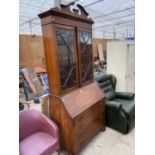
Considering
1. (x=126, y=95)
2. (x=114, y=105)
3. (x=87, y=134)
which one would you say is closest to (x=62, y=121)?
(x=87, y=134)

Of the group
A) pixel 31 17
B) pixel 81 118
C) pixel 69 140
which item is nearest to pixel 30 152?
pixel 69 140

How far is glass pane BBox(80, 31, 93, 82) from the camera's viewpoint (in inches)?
106

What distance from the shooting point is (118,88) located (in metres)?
4.27

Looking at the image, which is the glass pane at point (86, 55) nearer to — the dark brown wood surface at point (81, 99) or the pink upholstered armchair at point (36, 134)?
the dark brown wood surface at point (81, 99)

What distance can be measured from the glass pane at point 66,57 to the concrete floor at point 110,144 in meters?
1.11

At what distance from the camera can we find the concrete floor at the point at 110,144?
2.49m

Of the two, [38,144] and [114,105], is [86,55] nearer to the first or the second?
[114,105]

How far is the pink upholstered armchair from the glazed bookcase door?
949 mm

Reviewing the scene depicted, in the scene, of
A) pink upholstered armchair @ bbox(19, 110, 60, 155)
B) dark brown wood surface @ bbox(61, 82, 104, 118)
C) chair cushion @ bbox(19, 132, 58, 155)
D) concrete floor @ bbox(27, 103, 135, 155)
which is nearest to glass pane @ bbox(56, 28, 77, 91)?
dark brown wood surface @ bbox(61, 82, 104, 118)

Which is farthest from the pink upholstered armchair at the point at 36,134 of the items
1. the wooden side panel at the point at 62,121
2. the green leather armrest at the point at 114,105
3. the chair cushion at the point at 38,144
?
the green leather armrest at the point at 114,105

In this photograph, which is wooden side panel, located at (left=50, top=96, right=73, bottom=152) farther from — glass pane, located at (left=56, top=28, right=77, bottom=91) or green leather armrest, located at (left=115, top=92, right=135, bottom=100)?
green leather armrest, located at (left=115, top=92, right=135, bottom=100)

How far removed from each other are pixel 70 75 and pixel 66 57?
29 centimetres
